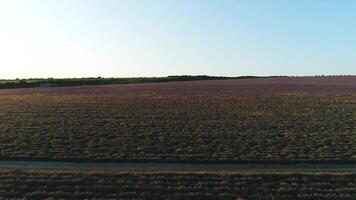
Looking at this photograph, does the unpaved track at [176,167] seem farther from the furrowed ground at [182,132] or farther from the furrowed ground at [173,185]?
the furrowed ground at [173,185]

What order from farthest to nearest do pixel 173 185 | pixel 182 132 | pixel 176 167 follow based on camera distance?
pixel 182 132 → pixel 176 167 → pixel 173 185

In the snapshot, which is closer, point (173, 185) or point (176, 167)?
point (173, 185)

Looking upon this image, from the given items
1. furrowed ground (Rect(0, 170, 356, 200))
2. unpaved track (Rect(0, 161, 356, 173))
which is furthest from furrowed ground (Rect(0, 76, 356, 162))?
furrowed ground (Rect(0, 170, 356, 200))

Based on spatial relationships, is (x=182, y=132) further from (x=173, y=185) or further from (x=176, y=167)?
(x=173, y=185)

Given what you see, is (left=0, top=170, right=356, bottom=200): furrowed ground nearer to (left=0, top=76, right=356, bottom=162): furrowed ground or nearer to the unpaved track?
the unpaved track

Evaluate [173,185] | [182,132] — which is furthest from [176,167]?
[182,132]

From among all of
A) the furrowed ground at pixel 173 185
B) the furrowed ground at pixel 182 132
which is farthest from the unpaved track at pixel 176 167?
the furrowed ground at pixel 173 185

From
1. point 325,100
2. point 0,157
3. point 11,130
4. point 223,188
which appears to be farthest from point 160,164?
point 325,100
